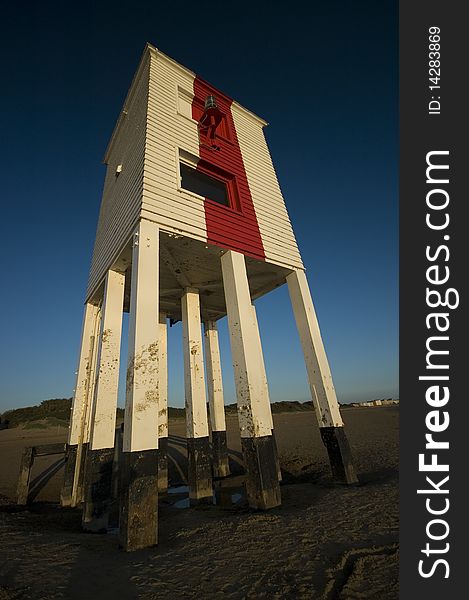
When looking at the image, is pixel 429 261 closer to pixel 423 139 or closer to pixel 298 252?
pixel 423 139

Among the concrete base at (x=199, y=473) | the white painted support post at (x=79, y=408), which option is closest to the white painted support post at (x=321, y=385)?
the concrete base at (x=199, y=473)

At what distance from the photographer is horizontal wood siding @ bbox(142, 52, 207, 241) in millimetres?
5629

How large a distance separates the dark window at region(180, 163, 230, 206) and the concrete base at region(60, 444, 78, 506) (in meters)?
7.37

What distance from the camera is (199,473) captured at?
673cm

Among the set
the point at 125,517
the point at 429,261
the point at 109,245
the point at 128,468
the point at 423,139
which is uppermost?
the point at 109,245

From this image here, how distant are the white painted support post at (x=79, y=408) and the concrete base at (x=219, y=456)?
4.08 metres

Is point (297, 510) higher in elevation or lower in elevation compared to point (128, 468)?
lower

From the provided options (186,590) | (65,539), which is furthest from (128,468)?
(186,590)

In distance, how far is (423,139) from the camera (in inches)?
98.7

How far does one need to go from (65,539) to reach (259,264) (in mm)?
6075

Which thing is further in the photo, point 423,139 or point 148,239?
point 148,239

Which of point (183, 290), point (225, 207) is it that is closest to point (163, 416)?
point (183, 290)

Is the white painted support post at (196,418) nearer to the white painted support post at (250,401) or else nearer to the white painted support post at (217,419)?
the white painted support post at (217,419)

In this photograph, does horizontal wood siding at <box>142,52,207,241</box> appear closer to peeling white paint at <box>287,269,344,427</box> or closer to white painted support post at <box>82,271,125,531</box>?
white painted support post at <box>82,271,125,531</box>
